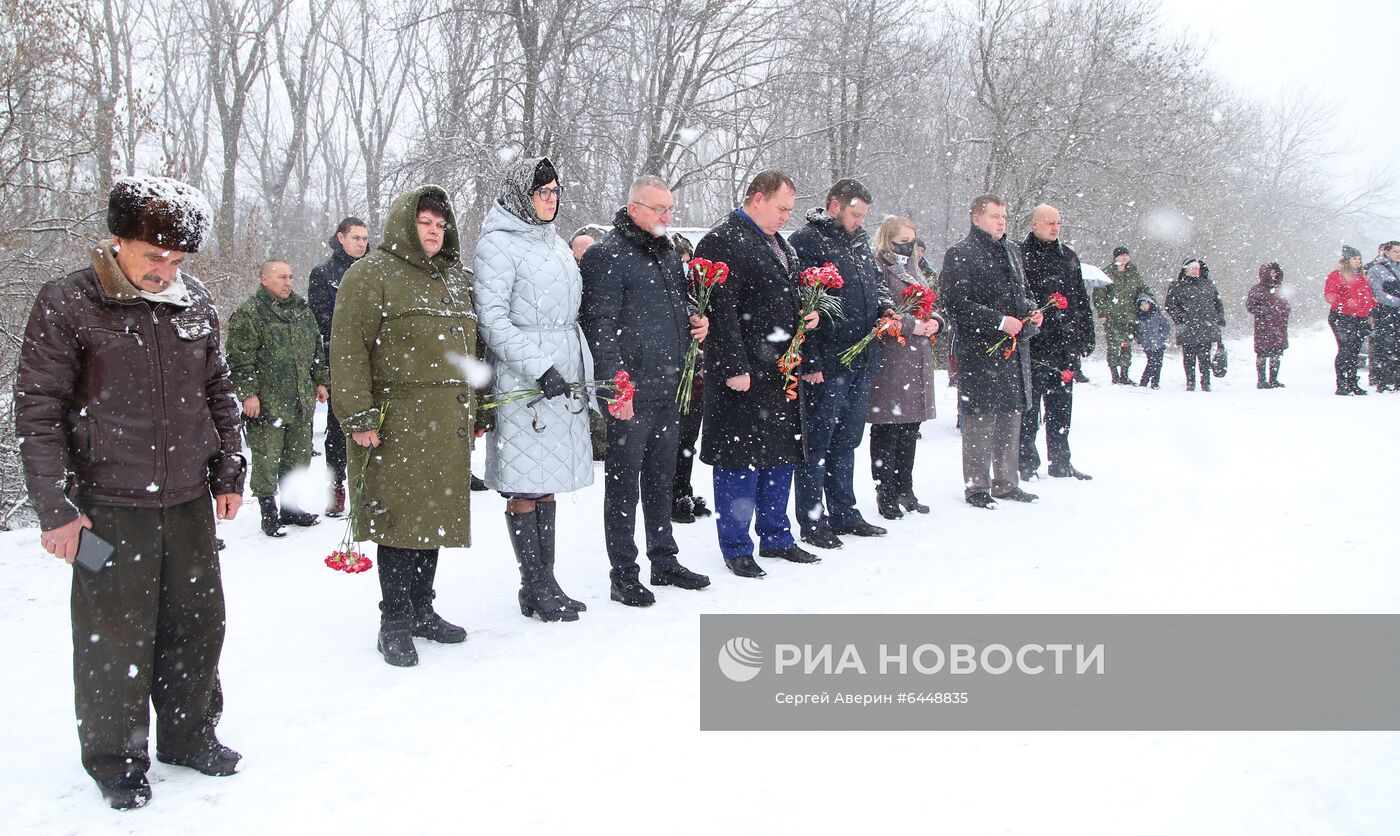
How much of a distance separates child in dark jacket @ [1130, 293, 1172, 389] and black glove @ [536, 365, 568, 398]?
1251 centimetres

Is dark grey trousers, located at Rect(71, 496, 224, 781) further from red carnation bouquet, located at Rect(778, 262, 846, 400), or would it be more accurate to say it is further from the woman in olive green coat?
red carnation bouquet, located at Rect(778, 262, 846, 400)

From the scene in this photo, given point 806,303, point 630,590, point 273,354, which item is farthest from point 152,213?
point 273,354

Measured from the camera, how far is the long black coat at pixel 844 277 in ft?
19.3

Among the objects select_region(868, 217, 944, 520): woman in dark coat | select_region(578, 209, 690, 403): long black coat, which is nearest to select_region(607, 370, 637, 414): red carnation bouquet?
select_region(578, 209, 690, 403): long black coat

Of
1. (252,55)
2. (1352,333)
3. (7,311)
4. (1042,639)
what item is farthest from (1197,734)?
(252,55)

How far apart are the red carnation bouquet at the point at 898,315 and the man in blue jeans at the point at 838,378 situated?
63 millimetres

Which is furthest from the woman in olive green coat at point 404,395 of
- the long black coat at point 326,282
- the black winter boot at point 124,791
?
the long black coat at point 326,282

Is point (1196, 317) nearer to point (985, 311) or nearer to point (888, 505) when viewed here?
point (985, 311)

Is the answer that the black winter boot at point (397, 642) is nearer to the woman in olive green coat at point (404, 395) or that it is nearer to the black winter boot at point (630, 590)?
the woman in olive green coat at point (404, 395)

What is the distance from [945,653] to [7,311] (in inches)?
339

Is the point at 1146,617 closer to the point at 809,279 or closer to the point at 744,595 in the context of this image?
the point at 744,595

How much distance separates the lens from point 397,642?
3.95 metres

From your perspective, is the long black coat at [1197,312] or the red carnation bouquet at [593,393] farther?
the long black coat at [1197,312]

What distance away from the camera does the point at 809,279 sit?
18.1 ft
